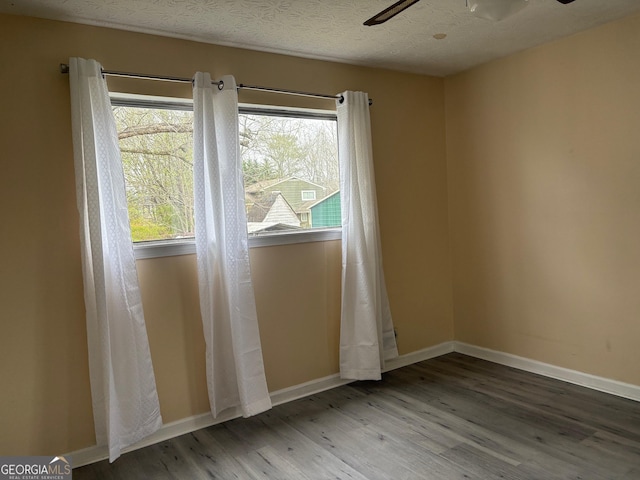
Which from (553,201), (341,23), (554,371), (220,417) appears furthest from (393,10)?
(554,371)

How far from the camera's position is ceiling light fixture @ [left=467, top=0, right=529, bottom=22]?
1.71 metres

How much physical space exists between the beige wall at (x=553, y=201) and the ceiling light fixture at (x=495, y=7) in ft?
5.47

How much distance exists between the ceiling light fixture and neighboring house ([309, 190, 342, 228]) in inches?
76.0

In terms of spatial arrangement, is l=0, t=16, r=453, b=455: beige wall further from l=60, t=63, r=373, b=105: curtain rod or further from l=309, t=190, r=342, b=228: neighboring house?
l=309, t=190, r=342, b=228: neighboring house

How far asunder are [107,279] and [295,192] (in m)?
1.41

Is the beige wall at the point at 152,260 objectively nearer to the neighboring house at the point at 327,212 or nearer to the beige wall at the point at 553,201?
the neighboring house at the point at 327,212

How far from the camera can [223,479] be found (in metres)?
2.38

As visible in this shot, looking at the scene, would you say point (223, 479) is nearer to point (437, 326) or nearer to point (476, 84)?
point (437, 326)

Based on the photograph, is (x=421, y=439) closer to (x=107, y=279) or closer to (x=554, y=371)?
(x=554, y=371)

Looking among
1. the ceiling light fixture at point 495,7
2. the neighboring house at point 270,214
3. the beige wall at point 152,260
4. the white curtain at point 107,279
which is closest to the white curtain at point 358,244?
the beige wall at point 152,260

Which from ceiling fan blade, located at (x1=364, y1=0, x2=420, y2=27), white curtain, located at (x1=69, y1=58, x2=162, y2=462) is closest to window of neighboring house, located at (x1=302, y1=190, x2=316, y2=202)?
white curtain, located at (x1=69, y1=58, x2=162, y2=462)

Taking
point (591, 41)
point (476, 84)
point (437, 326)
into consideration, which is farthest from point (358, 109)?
point (437, 326)

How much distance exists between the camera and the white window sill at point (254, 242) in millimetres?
2764

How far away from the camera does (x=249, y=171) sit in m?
3.19
